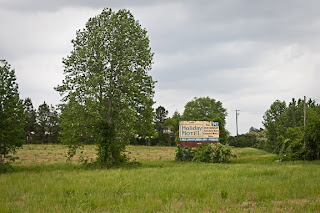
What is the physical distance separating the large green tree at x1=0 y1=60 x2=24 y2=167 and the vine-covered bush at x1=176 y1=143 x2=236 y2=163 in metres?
17.1

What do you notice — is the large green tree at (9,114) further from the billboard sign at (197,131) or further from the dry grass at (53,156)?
the billboard sign at (197,131)

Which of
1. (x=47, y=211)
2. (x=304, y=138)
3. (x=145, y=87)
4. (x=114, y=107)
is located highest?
(x=145, y=87)

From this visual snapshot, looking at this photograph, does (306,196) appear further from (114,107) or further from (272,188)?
(114,107)

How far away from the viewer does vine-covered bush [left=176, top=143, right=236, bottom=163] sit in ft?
101

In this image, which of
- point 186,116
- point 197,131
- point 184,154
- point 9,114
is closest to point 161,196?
point 9,114

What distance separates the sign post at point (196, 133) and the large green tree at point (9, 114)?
1757 centimetres

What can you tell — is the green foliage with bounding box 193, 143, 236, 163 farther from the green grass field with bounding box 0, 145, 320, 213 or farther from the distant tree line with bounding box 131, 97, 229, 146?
the distant tree line with bounding box 131, 97, 229, 146

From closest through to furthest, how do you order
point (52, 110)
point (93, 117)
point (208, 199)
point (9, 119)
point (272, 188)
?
point (208, 199), point (272, 188), point (9, 119), point (93, 117), point (52, 110)

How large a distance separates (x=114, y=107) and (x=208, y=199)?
48.9ft

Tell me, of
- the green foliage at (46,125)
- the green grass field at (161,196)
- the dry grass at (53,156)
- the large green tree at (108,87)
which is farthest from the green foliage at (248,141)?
the green grass field at (161,196)

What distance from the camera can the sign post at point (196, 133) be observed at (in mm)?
34281

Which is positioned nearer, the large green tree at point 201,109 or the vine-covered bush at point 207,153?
the vine-covered bush at point 207,153

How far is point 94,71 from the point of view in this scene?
24.1m

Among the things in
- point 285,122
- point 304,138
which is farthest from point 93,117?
point 285,122
